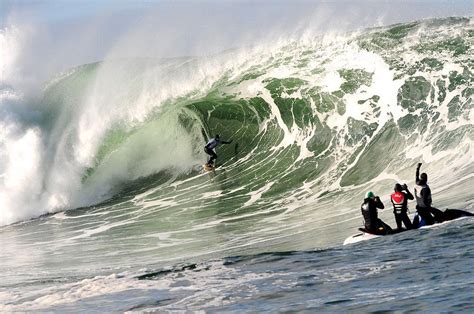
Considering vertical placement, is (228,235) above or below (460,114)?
below

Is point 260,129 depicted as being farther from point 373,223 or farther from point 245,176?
point 373,223

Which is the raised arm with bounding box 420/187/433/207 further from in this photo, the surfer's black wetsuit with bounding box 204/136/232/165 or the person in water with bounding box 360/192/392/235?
the surfer's black wetsuit with bounding box 204/136/232/165

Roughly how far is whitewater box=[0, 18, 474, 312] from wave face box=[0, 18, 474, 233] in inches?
2.2

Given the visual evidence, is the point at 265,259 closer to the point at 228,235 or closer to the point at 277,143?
the point at 228,235

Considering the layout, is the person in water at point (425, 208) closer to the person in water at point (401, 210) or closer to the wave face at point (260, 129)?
the person in water at point (401, 210)

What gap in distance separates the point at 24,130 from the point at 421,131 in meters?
12.9

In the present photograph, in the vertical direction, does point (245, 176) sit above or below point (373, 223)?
above

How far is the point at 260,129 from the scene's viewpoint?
963 inches

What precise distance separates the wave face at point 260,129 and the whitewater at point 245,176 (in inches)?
2.2

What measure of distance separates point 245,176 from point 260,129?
2757mm

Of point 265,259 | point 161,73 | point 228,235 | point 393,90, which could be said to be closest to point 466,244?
point 265,259

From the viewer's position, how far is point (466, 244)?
12.0 meters

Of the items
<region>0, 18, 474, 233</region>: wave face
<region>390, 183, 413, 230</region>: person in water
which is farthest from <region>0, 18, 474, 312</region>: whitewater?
<region>390, 183, 413, 230</region>: person in water

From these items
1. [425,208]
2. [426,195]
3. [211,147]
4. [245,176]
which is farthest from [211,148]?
[425,208]
